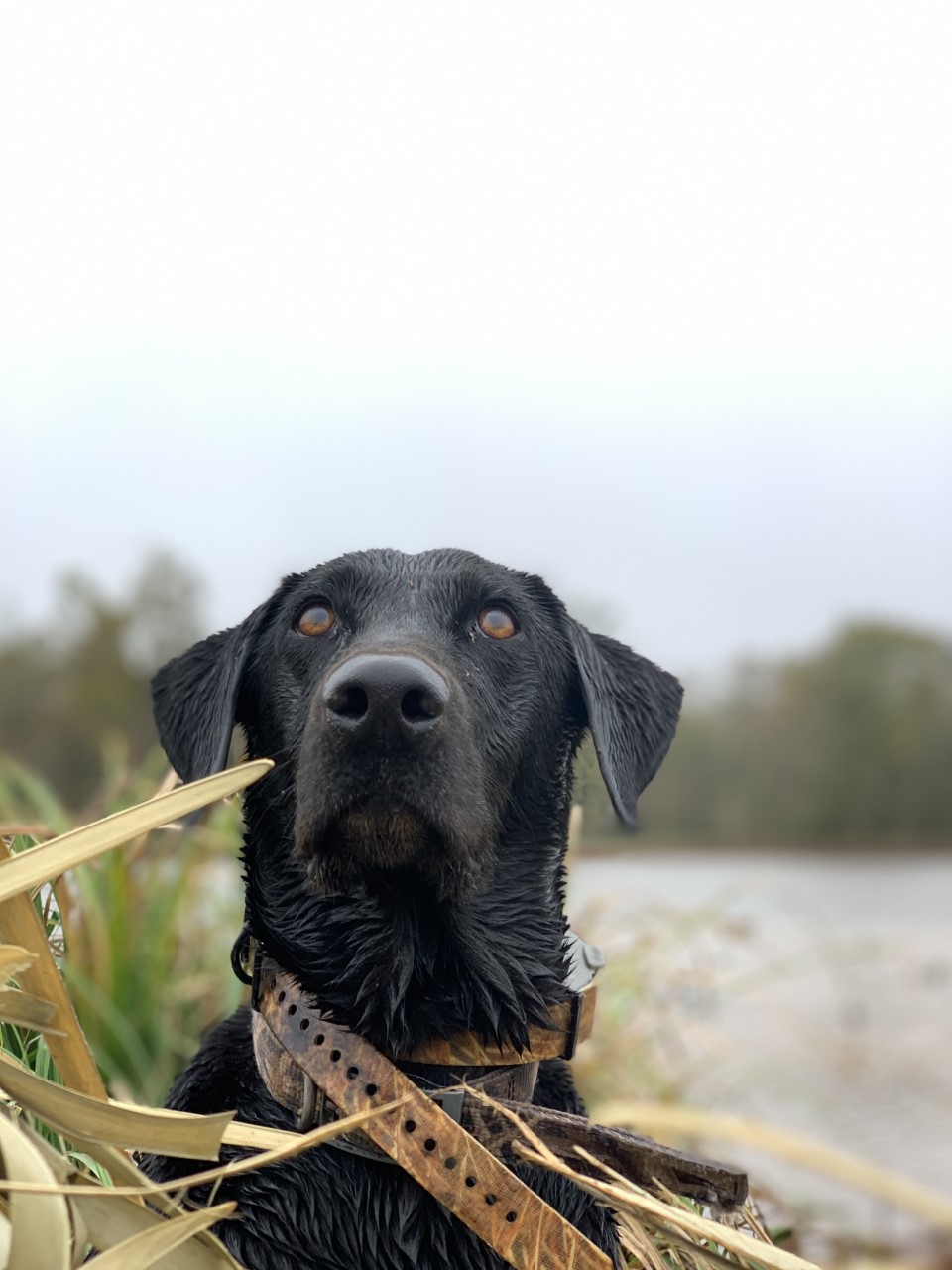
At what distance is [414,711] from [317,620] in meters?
0.39

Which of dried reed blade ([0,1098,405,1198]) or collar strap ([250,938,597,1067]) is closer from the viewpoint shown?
dried reed blade ([0,1098,405,1198])

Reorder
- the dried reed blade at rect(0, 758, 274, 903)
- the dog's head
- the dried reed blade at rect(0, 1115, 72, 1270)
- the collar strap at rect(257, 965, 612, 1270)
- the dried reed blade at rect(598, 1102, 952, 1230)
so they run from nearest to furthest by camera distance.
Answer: the dried reed blade at rect(0, 1115, 72, 1270), the dried reed blade at rect(0, 758, 274, 903), the collar strap at rect(257, 965, 612, 1270), the dog's head, the dried reed blade at rect(598, 1102, 952, 1230)

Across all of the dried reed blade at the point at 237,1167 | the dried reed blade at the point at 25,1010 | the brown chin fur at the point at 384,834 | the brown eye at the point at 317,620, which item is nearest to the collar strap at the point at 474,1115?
the dried reed blade at the point at 237,1167

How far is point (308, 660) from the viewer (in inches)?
70.3

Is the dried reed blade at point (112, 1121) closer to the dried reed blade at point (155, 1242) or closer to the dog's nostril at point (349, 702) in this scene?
the dried reed blade at point (155, 1242)

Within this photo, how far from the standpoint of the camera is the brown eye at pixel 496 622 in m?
1.85

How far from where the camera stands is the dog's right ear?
1.81 meters

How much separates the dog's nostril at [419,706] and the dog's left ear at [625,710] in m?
0.41

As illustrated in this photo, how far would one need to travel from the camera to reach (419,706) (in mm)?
1504

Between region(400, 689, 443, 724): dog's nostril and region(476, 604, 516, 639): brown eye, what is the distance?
355 mm

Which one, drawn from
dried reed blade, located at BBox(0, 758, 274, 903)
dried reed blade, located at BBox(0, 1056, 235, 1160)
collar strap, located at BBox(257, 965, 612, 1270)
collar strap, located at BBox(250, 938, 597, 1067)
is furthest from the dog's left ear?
dried reed blade, located at BBox(0, 1056, 235, 1160)

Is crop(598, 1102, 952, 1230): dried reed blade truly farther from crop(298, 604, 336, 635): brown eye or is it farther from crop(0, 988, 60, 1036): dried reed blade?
crop(0, 988, 60, 1036): dried reed blade

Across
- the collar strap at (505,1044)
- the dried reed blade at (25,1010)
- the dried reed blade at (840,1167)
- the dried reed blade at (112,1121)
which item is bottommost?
the dried reed blade at (840,1167)

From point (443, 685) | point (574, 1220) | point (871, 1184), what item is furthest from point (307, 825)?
point (871, 1184)
